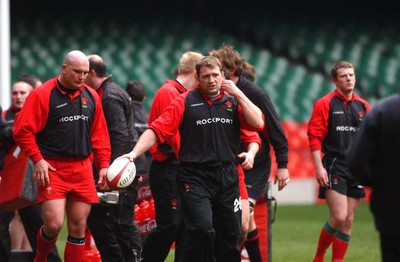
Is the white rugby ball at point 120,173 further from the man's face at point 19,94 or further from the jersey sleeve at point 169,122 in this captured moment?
the man's face at point 19,94

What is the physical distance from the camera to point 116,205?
9609mm

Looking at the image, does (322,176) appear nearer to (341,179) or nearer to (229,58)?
(341,179)

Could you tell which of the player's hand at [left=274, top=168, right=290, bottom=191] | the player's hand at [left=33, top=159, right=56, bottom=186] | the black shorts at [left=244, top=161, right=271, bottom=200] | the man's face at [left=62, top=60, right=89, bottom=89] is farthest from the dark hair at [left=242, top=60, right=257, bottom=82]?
the player's hand at [left=33, top=159, right=56, bottom=186]

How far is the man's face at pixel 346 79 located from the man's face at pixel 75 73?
3081 millimetres

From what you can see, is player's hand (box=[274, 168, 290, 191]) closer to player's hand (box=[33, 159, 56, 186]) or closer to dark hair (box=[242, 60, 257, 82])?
dark hair (box=[242, 60, 257, 82])

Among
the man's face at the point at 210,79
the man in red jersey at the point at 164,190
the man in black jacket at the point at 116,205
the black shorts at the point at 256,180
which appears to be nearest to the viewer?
the man's face at the point at 210,79

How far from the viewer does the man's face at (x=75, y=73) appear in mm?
8500

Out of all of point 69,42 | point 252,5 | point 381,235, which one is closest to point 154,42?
point 69,42

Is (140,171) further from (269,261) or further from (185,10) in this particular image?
(185,10)

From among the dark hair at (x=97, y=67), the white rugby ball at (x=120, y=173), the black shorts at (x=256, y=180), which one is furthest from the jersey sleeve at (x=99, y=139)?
the black shorts at (x=256, y=180)

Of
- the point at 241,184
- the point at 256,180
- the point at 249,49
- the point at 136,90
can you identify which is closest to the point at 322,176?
the point at 256,180

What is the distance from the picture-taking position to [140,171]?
991cm

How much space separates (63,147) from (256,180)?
241 cm

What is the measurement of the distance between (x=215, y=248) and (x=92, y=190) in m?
1.22
